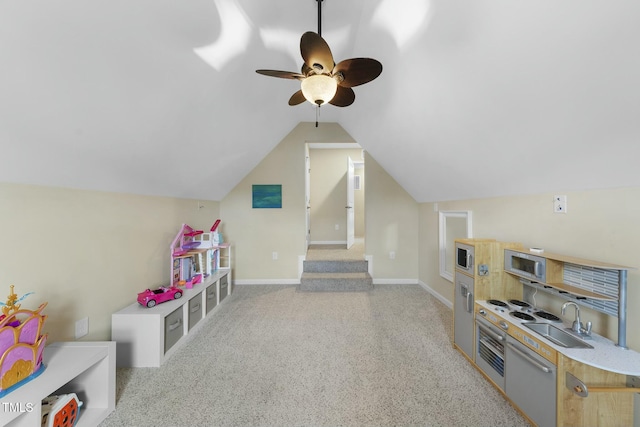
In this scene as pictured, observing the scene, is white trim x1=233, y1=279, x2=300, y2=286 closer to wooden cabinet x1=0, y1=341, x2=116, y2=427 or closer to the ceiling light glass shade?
wooden cabinet x1=0, y1=341, x2=116, y2=427

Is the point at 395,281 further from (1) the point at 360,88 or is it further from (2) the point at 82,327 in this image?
(2) the point at 82,327

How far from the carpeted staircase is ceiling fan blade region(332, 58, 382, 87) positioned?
9.57 ft

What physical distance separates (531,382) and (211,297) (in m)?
3.02

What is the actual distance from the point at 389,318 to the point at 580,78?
257 cm

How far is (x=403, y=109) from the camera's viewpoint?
218cm

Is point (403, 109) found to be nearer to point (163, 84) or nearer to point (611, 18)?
point (611, 18)

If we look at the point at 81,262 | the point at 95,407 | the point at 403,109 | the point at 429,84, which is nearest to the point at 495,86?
the point at 429,84

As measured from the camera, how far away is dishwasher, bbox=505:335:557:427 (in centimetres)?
123

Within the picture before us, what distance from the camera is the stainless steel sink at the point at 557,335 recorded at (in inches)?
51.5

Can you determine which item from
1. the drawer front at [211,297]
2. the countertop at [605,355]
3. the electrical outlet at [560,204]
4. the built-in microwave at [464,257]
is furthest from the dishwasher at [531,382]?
the drawer front at [211,297]

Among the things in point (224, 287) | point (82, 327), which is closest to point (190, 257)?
point (224, 287)

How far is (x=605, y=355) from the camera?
1160mm

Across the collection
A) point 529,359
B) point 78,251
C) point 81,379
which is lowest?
point 81,379

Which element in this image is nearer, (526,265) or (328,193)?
(526,265)
